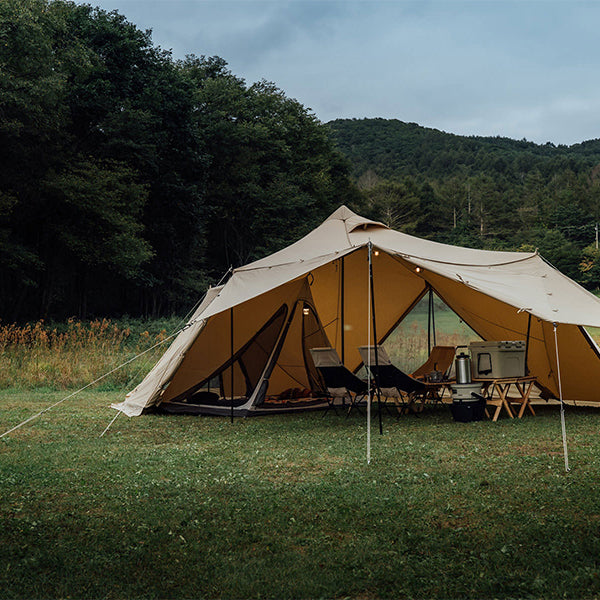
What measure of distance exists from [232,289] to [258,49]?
9.69m

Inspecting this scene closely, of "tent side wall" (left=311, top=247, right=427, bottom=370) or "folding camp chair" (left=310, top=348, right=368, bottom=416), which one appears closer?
"folding camp chair" (left=310, top=348, right=368, bottom=416)

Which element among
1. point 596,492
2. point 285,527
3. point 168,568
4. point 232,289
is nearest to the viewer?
point 168,568

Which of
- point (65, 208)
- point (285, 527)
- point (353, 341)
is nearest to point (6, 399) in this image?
point (353, 341)

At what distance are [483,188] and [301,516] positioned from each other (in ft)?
158

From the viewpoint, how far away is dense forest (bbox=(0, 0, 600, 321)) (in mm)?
18422

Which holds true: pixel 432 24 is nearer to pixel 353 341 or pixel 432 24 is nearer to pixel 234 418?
pixel 353 341

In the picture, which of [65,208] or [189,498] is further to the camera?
[65,208]

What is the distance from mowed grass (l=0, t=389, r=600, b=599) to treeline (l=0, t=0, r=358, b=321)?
43.3ft

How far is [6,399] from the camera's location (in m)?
9.30

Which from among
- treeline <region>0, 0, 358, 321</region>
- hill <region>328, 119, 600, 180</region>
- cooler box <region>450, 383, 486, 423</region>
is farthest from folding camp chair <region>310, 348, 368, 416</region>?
hill <region>328, 119, 600, 180</region>

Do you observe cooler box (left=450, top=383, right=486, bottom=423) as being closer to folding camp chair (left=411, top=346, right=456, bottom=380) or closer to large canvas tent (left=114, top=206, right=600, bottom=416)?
large canvas tent (left=114, top=206, right=600, bottom=416)

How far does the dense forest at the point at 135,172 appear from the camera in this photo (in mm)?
18422

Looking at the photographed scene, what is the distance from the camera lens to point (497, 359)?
304 inches

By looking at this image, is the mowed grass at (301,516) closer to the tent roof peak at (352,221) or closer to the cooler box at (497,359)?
the cooler box at (497,359)
